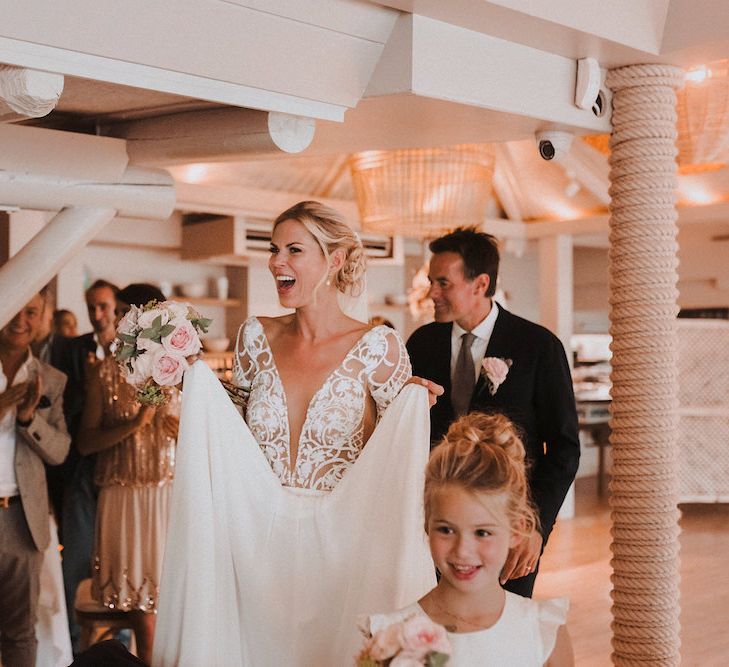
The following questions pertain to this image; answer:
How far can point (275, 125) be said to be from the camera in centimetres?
278

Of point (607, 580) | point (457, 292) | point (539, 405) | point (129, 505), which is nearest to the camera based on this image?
point (539, 405)

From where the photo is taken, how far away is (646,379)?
128 inches

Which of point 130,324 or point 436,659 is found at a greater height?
point 130,324

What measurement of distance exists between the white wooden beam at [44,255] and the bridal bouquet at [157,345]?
0.57m

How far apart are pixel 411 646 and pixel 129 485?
2.41 meters

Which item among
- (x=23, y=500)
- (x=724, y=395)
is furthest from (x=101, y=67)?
(x=724, y=395)

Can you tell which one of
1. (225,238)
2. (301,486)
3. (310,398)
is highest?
(225,238)

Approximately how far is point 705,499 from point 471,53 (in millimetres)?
6232

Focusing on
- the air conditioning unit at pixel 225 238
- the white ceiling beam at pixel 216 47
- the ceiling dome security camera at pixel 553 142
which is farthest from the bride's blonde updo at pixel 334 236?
the air conditioning unit at pixel 225 238

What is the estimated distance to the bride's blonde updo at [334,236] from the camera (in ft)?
8.73

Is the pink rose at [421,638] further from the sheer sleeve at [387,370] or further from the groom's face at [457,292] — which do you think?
the groom's face at [457,292]

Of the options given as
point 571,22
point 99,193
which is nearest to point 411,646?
point 571,22

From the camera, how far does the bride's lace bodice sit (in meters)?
2.64

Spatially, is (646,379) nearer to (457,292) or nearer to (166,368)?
(457,292)
